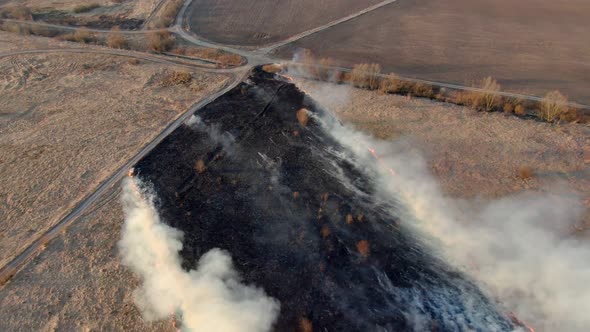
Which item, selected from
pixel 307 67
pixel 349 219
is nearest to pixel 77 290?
pixel 349 219

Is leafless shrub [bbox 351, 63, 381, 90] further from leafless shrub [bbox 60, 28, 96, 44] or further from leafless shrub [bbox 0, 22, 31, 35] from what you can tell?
leafless shrub [bbox 0, 22, 31, 35]

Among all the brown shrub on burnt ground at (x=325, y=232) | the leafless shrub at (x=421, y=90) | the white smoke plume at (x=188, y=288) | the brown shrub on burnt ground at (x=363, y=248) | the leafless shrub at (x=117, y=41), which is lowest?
the white smoke plume at (x=188, y=288)

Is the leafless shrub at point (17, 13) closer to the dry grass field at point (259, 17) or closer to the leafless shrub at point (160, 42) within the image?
the leafless shrub at point (160, 42)

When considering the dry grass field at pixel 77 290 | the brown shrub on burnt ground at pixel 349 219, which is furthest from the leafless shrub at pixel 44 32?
the brown shrub on burnt ground at pixel 349 219

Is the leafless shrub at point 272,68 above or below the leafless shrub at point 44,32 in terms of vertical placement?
below

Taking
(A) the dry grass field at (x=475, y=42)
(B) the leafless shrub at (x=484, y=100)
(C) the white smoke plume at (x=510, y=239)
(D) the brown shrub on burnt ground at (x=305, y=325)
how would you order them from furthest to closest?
(A) the dry grass field at (x=475, y=42), (B) the leafless shrub at (x=484, y=100), (C) the white smoke plume at (x=510, y=239), (D) the brown shrub on burnt ground at (x=305, y=325)

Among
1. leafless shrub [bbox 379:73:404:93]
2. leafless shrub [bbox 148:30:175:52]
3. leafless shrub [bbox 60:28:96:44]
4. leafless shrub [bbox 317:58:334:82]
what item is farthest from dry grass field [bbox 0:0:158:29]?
leafless shrub [bbox 379:73:404:93]
